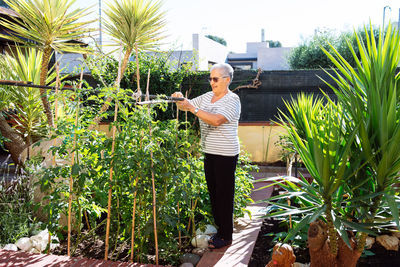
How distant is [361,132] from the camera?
6.26ft

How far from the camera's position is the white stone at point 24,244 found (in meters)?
2.72

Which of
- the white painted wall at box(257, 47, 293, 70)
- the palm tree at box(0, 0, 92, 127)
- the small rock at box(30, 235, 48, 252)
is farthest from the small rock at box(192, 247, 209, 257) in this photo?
the white painted wall at box(257, 47, 293, 70)

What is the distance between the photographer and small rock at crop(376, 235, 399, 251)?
9.00ft

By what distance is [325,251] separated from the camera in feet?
6.79

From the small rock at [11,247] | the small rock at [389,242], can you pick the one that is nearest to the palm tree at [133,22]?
the small rock at [11,247]

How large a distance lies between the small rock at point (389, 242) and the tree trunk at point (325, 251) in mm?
877

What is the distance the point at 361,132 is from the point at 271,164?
5.37m

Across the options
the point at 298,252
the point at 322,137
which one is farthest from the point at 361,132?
the point at 298,252

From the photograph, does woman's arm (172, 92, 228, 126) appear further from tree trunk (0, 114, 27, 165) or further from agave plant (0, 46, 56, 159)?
tree trunk (0, 114, 27, 165)

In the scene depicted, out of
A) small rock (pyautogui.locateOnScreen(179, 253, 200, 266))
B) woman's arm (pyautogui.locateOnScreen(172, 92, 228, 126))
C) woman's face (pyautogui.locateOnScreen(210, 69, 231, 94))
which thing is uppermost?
woman's face (pyautogui.locateOnScreen(210, 69, 231, 94))

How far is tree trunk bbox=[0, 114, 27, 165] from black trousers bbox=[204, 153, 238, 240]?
2252 millimetres

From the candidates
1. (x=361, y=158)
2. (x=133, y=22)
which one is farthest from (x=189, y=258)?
(x=133, y=22)

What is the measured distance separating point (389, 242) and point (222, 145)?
4.91 feet

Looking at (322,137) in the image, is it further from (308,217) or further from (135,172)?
(135,172)
